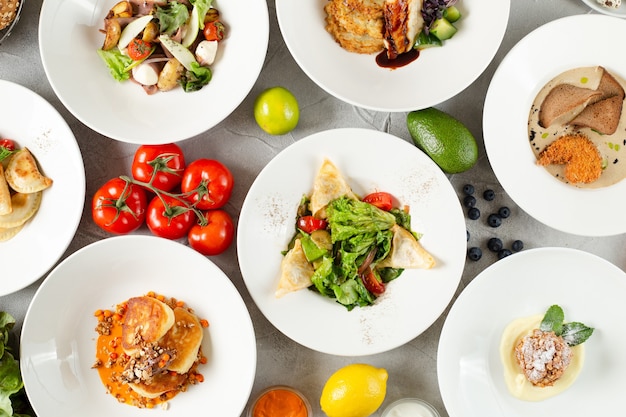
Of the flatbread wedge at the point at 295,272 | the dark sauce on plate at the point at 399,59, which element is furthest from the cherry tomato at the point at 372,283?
the dark sauce on plate at the point at 399,59

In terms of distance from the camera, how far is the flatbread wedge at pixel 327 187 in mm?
2648

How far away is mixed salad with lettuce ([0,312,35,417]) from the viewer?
8.57ft

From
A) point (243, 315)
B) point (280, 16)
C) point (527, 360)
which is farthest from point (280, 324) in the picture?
point (280, 16)

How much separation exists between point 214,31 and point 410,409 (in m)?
2.02

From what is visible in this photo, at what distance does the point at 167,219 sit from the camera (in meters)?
2.67

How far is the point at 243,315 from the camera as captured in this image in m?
2.61

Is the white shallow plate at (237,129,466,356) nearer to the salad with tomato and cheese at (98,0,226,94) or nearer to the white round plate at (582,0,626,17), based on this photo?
the salad with tomato and cheese at (98,0,226,94)

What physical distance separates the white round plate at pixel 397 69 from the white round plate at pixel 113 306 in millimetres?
1005

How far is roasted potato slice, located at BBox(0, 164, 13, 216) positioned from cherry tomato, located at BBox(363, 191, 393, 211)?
64.1 inches

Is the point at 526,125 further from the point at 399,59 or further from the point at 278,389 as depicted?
the point at 278,389

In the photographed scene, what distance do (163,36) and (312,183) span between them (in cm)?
94

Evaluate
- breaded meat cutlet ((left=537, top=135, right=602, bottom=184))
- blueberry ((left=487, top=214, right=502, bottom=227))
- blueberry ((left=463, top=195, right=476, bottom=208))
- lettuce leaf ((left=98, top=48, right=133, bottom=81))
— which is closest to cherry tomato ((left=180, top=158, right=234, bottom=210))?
lettuce leaf ((left=98, top=48, right=133, bottom=81))

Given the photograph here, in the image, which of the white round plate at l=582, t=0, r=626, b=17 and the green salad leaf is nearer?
the green salad leaf

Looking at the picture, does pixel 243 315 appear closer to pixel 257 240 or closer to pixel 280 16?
pixel 257 240
